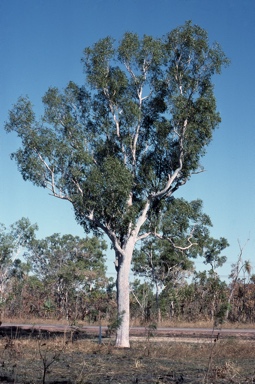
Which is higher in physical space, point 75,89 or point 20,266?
point 75,89

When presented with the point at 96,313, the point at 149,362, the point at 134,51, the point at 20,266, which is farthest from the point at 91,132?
the point at 20,266

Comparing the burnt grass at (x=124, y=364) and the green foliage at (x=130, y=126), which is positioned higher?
the green foliage at (x=130, y=126)

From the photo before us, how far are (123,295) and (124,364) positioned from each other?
7.17 metres

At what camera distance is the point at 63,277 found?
142ft

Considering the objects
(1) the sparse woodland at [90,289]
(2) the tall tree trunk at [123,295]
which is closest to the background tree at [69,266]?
(1) the sparse woodland at [90,289]

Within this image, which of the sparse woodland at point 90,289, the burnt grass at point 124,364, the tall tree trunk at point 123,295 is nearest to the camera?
the burnt grass at point 124,364

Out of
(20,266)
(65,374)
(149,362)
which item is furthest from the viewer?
(20,266)

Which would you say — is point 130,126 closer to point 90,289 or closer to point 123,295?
point 123,295

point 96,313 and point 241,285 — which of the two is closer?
point 96,313

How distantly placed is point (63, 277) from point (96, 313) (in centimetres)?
772

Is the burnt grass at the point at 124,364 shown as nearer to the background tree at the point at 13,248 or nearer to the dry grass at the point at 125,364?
the dry grass at the point at 125,364

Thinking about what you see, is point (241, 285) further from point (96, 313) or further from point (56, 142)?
point (56, 142)

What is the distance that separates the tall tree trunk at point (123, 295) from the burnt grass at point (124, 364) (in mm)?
634

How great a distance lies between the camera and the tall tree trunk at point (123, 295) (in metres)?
20.3
